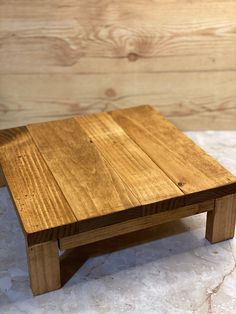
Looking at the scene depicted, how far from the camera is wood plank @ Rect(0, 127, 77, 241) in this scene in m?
1.34

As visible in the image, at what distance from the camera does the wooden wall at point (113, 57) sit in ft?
6.63

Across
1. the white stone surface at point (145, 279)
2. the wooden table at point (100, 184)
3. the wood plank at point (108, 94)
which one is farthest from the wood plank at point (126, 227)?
the wood plank at point (108, 94)

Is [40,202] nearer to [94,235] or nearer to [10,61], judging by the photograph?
[94,235]

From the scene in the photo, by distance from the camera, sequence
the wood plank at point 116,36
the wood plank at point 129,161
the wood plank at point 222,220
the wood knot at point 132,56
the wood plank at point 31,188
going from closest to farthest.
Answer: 1. the wood plank at point 31,188
2. the wood plank at point 129,161
3. the wood plank at point 222,220
4. the wood plank at point 116,36
5. the wood knot at point 132,56

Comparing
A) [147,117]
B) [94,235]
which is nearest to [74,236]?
[94,235]

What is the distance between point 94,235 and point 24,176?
0.28 metres

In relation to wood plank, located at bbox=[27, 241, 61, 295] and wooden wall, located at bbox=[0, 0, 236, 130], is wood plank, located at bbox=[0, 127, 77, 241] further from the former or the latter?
wooden wall, located at bbox=[0, 0, 236, 130]

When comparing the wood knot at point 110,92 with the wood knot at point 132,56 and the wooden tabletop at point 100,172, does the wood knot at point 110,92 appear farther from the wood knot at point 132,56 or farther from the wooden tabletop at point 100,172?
the wooden tabletop at point 100,172

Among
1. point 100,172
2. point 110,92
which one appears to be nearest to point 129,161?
point 100,172

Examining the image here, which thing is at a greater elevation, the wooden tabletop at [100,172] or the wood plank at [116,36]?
the wood plank at [116,36]

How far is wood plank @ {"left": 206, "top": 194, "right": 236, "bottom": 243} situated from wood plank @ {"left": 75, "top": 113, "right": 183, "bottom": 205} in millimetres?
174

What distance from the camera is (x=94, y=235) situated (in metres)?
1.43

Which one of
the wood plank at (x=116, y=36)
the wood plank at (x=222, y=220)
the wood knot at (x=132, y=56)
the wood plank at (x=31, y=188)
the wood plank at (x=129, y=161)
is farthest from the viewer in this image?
the wood knot at (x=132, y=56)

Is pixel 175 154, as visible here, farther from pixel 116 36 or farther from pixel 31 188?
pixel 116 36
